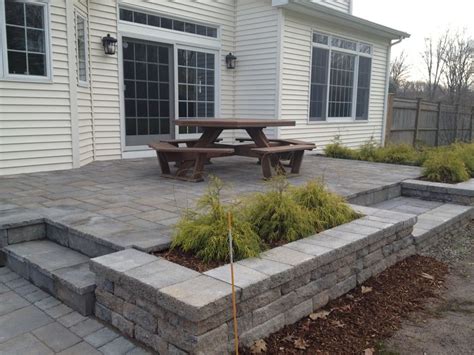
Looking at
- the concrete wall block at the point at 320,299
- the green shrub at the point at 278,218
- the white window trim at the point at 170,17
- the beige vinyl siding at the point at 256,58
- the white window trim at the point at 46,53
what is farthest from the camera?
the beige vinyl siding at the point at 256,58

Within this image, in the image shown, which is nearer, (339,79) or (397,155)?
(397,155)

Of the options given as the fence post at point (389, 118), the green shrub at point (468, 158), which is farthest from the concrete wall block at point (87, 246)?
the fence post at point (389, 118)

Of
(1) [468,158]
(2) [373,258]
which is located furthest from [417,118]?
(2) [373,258]

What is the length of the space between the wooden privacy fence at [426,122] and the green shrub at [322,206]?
865 cm

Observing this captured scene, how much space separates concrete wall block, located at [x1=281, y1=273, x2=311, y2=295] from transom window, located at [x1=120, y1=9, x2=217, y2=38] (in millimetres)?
5656

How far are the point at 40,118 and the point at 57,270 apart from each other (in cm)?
333

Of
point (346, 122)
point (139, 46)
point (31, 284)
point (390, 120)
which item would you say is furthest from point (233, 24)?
point (31, 284)

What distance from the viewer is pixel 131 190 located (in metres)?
4.44

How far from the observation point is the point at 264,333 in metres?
2.17

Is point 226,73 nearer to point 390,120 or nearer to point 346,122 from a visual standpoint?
point 346,122

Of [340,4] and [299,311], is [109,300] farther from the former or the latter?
[340,4]

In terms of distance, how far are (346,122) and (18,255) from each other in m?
8.48

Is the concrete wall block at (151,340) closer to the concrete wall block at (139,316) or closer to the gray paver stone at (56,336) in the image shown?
the concrete wall block at (139,316)

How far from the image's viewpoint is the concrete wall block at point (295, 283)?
7.47 ft
